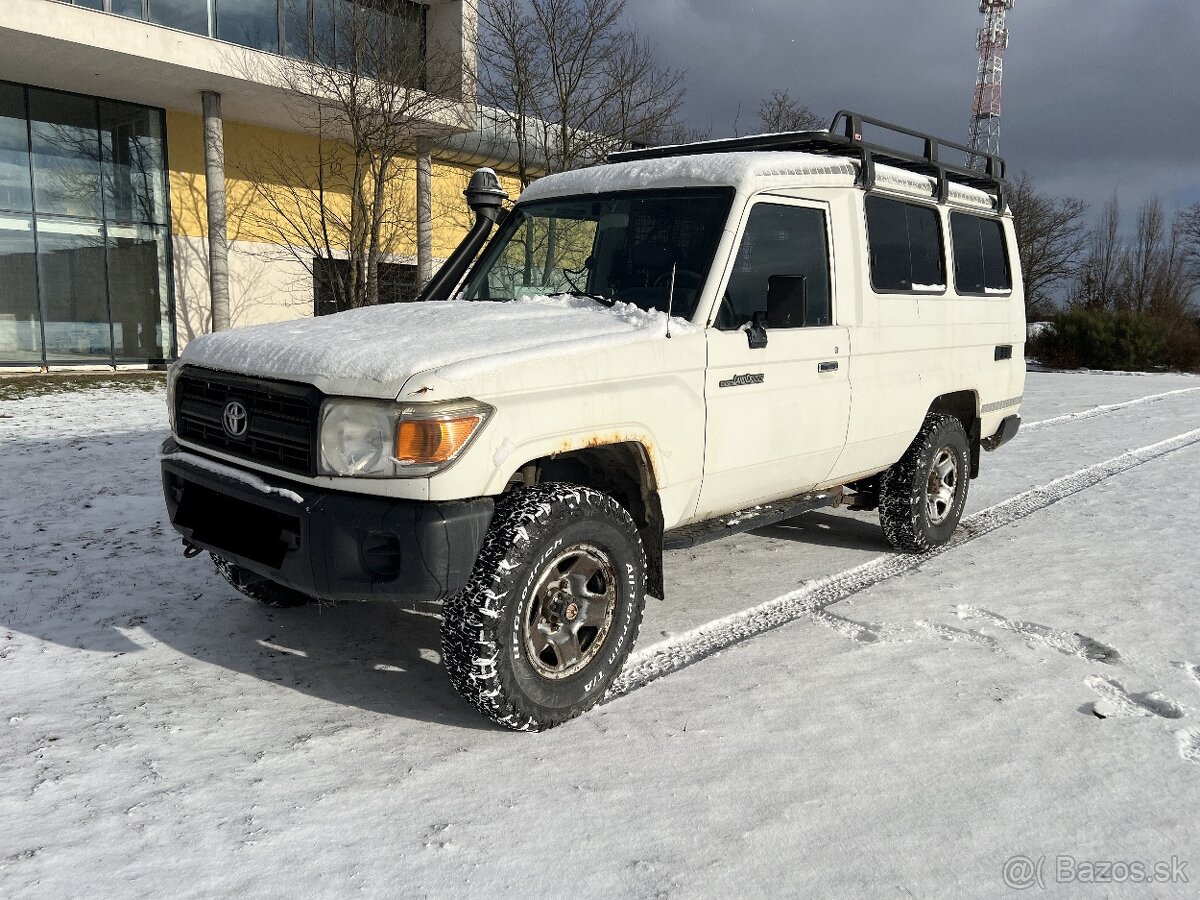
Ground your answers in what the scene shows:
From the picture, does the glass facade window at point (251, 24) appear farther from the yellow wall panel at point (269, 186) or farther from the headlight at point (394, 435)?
the headlight at point (394, 435)

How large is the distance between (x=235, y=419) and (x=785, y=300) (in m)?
2.29

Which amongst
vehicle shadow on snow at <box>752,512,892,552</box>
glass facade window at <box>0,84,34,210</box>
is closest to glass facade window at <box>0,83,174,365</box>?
glass facade window at <box>0,84,34,210</box>

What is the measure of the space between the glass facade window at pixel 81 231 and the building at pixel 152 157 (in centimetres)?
2

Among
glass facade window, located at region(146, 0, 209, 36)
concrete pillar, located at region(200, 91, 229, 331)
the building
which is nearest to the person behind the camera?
the building

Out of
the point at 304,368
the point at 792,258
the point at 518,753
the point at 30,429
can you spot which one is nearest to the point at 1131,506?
the point at 792,258

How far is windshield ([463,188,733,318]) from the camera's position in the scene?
3842mm

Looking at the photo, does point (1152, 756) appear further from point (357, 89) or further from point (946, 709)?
point (357, 89)

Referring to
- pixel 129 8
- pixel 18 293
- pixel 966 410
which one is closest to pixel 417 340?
pixel 966 410

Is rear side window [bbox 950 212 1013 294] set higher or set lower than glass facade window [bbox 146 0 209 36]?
lower

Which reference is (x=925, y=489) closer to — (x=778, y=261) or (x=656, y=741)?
(x=778, y=261)

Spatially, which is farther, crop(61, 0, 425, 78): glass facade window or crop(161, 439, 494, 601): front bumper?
crop(61, 0, 425, 78): glass facade window

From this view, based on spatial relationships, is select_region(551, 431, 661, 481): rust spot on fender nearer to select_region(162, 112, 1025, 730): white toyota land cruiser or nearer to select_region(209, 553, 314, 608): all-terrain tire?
select_region(162, 112, 1025, 730): white toyota land cruiser

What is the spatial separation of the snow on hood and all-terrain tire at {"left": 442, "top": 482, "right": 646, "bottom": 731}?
53cm

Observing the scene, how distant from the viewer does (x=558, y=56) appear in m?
15.7
